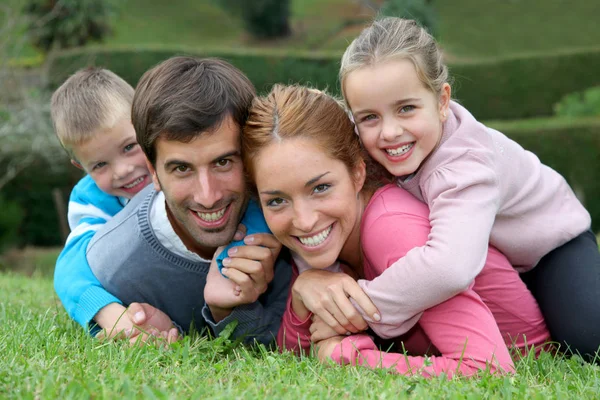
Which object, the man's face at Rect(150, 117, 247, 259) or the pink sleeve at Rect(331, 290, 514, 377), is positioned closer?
the pink sleeve at Rect(331, 290, 514, 377)

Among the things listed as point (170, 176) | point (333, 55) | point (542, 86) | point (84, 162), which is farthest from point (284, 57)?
point (170, 176)

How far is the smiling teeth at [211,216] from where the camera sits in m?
3.51

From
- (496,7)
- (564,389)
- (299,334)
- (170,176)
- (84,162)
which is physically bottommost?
(496,7)

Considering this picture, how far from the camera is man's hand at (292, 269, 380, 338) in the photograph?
3.18 meters

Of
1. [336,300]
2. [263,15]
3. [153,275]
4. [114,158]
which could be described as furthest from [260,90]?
[263,15]

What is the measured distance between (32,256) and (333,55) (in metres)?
8.46

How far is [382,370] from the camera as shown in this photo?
2.89 meters

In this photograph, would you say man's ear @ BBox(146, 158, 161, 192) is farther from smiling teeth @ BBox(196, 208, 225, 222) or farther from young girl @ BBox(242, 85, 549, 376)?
young girl @ BBox(242, 85, 549, 376)

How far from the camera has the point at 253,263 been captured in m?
3.52

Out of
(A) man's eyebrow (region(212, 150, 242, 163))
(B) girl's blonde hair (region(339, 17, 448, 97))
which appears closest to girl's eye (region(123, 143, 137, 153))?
(A) man's eyebrow (region(212, 150, 242, 163))

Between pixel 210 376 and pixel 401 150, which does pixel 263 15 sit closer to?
pixel 401 150

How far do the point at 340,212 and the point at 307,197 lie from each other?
0.18 meters

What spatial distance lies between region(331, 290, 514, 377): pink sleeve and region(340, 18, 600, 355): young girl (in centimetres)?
12

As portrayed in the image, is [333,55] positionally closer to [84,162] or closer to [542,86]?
[542,86]
